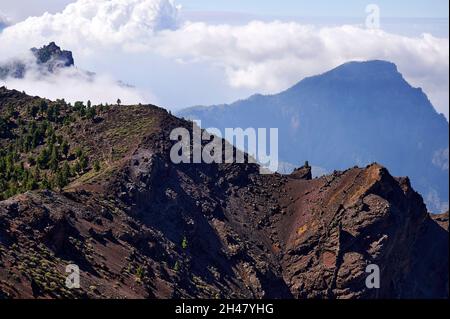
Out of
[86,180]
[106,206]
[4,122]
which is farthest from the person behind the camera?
[4,122]

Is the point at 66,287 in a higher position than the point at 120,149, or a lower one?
lower

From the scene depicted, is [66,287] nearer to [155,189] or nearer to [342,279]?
[155,189]

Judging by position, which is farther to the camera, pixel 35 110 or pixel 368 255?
pixel 35 110

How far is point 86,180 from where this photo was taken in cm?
14888

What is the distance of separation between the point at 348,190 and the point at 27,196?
75.2 m

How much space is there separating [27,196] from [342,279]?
6743cm

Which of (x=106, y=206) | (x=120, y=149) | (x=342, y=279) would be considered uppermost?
(x=120, y=149)

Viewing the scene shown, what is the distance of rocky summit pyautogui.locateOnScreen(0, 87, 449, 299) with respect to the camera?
121 meters

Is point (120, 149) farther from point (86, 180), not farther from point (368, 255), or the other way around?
point (368, 255)

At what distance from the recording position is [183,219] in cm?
15250

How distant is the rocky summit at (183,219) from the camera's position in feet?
396

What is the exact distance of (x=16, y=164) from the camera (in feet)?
539
